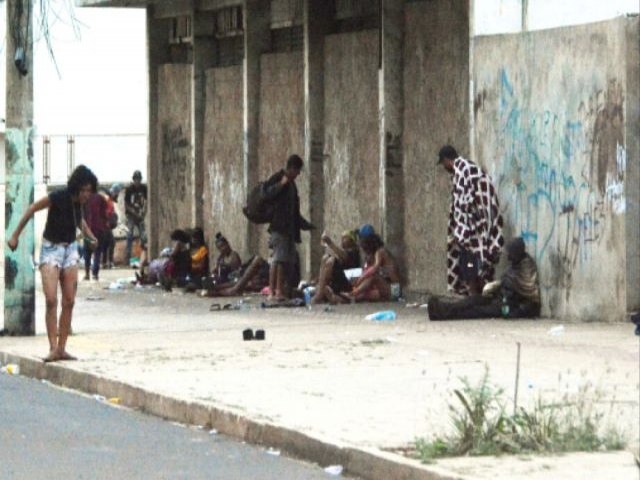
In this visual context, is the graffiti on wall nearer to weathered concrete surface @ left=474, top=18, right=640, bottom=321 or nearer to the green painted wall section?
weathered concrete surface @ left=474, top=18, right=640, bottom=321

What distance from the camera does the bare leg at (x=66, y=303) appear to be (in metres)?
17.3

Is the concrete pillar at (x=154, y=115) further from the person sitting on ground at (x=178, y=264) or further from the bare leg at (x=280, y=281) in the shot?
the bare leg at (x=280, y=281)

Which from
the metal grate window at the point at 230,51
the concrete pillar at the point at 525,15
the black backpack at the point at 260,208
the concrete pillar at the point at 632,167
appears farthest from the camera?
the metal grate window at the point at 230,51

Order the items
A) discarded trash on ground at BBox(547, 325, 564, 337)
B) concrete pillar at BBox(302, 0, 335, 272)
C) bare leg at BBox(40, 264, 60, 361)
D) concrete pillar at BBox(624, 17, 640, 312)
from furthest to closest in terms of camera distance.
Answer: concrete pillar at BBox(302, 0, 335, 272) → concrete pillar at BBox(624, 17, 640, 312) → discarded trash on ground at BBox(547, 325, 564, 337) → bare leg at BBox(40, 264, 60, 361)

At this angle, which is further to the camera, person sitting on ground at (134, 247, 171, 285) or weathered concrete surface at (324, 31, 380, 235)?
person sitting on ground at (134, 247, 171, 285)

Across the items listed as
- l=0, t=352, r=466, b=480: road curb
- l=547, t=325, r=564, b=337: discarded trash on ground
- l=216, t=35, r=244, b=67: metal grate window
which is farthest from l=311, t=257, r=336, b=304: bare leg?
l=0, t=352, r=466, b=480: road curb

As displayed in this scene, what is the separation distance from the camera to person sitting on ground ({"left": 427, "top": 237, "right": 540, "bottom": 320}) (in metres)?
20.4

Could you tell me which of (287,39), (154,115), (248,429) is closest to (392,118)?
(287,39)

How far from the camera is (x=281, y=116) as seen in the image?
28.4 m

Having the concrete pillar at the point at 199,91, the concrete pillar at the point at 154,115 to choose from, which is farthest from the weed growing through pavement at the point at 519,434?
the concrete pillar at the point at 154,115

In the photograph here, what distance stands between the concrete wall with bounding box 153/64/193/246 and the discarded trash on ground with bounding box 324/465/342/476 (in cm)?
2030

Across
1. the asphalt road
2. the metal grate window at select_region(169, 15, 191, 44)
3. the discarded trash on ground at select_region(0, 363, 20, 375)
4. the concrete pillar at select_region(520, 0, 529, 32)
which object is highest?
the metal grate window at select_region(169, 15, 191, 44)

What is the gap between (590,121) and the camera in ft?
63.8

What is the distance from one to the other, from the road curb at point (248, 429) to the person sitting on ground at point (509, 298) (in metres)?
4.86
